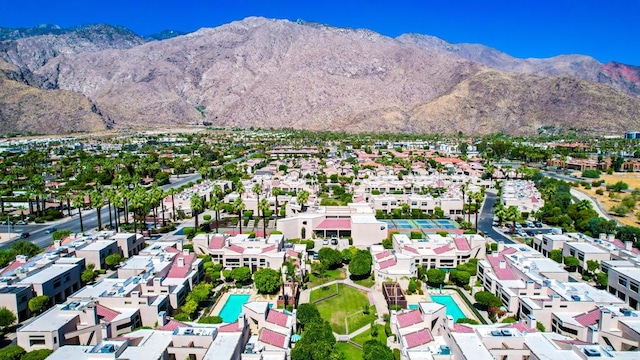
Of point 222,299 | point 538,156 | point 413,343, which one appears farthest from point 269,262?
point 538,156

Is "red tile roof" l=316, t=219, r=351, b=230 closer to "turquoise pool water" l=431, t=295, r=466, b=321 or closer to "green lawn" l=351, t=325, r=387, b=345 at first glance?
"turquoise pool water" l=431, t=295, r=466, b=321

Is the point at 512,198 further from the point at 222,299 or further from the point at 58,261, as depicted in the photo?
the point at 58,261

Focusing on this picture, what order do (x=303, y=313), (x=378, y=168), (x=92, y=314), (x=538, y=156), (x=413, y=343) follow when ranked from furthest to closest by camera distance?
(x=538, y=156) < (x=378, y=168) < (x=303, y=313) < (x=92, y=314) < (x=413, y=343)

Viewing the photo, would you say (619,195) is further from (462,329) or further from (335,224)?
(462,329)

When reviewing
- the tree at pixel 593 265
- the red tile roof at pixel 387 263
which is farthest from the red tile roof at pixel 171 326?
the tree at pixel 593 265

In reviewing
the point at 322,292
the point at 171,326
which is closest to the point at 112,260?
the point at 171,326

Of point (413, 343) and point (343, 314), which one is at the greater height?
point (413, 343)

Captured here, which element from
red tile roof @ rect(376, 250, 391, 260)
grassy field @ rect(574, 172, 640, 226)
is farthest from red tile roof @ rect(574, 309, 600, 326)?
grassy field @ rect(574, 172, 640, 226)
